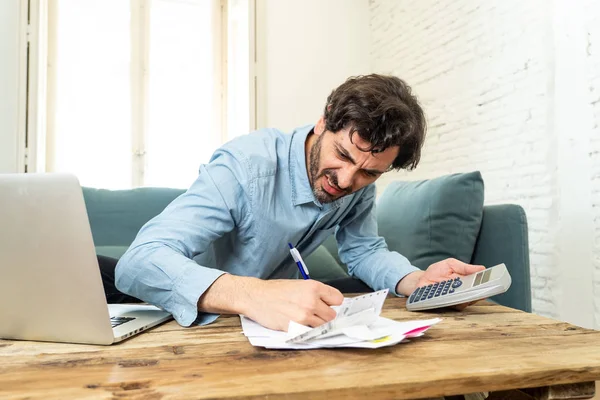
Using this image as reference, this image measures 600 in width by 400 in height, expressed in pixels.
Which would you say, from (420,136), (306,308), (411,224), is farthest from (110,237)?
(306,308)

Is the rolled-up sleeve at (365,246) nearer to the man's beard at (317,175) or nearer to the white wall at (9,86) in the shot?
the man's beard at (317,175)

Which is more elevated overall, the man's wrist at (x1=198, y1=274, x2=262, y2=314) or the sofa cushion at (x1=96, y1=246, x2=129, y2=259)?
the man's wrist at (x1=198, y1=274, x2=262, y2=314)

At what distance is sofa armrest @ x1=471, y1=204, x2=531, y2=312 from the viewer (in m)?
1.58

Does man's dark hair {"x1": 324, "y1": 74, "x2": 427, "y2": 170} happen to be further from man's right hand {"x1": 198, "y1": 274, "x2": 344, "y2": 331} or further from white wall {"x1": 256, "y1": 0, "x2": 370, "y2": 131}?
white wall {"x1": 256, "y1": 0, "x2": 370, "y2": 131}

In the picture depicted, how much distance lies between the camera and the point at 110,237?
2.31 meters

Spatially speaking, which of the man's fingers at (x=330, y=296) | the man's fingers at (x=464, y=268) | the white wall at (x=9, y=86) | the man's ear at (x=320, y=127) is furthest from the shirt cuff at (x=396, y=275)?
the white wall at (x=9, y=86)

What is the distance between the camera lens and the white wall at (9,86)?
349cm

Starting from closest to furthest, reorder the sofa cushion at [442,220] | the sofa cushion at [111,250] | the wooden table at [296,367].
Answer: the wooden table at [296,367] < the sofa cushion at [442,220] < the sofa cushion at [111,250]

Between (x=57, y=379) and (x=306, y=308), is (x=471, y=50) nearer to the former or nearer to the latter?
(x=306, y=308)

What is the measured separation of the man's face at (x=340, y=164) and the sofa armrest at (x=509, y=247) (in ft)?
2.08

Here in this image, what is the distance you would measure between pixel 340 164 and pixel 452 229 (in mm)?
734

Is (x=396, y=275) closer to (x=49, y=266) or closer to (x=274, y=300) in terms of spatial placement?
(x=274, y=300)

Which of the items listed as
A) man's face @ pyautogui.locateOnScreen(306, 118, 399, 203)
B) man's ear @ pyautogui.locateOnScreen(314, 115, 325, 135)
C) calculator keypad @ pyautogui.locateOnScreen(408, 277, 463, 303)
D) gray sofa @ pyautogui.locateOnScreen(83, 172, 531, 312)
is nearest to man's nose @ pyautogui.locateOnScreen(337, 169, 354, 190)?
man's face @ pyautogui.locateOnScreen(306, 118, 399, 203)

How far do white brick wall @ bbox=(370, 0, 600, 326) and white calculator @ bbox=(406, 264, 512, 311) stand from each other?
1580 mm
